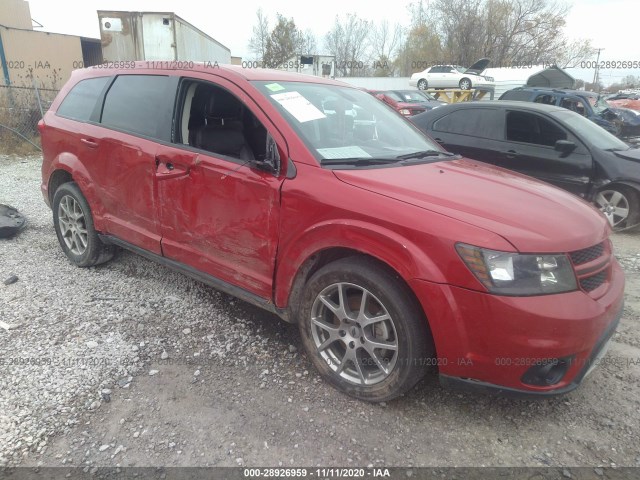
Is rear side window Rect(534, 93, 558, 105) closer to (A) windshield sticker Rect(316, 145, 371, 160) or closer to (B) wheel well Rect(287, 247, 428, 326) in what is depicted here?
(A) windshield sticker Rect(316, 145, 371, 160)

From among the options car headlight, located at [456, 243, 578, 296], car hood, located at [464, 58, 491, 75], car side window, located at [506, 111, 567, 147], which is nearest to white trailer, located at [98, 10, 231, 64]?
car side window, located at [506, 111, 567, 147]

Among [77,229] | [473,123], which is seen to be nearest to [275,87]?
[77,229]

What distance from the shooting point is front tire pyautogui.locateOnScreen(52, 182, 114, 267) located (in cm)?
412

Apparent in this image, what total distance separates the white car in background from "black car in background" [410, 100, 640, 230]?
17.8 metres

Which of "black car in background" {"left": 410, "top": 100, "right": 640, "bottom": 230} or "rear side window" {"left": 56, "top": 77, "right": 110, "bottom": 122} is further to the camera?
"black car in background" {"left": 410, "top": 100, "right": 640, "bottom": 230}

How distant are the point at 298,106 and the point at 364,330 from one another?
1.48 meters

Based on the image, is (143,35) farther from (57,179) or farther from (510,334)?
(510,334)

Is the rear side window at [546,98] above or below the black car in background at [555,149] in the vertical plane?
above

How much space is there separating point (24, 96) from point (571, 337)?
1355cm

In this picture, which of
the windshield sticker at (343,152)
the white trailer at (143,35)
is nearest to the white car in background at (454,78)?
the white trailer at (143,35)

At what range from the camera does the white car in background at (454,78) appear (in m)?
23.5

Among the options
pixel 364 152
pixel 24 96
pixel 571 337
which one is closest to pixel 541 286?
pixel 571 337

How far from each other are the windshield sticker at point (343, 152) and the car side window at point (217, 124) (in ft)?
1.57

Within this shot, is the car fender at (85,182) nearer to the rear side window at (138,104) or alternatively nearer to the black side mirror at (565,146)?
the rear side window at (138,104)
